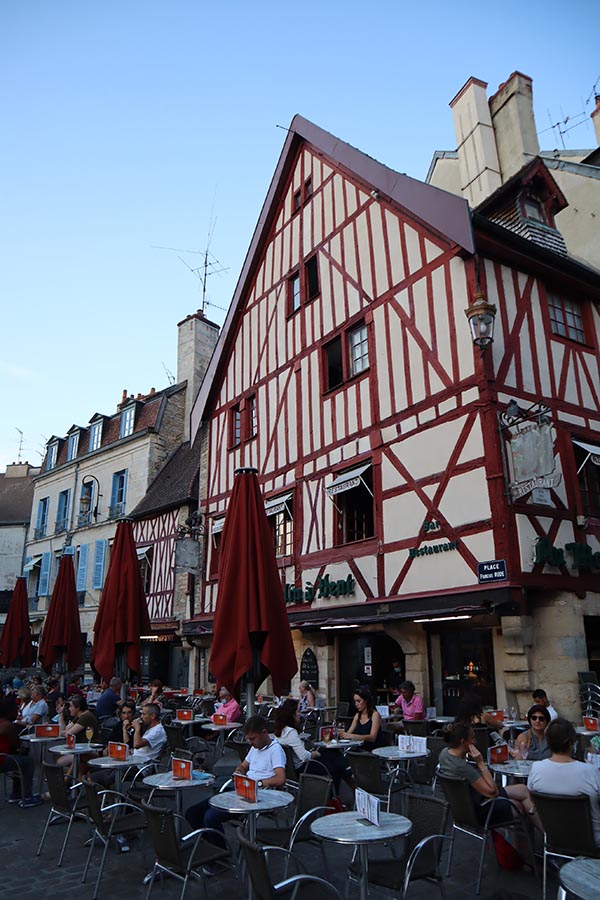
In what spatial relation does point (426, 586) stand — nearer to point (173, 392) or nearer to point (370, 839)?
point (370, 839)

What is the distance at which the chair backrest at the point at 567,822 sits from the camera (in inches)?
140

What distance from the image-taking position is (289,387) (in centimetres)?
1373

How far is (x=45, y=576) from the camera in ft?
81.7

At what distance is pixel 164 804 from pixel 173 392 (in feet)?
55.1

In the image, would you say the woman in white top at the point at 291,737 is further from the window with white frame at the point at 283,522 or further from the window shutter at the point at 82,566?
the window shutter at the point at 82,566

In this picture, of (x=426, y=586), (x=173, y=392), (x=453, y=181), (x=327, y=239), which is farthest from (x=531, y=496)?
(x=173, y=392)

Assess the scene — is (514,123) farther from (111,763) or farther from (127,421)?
(127,421)

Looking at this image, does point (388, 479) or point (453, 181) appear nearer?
point (388, 479)

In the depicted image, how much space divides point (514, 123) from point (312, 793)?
14260 millimetres

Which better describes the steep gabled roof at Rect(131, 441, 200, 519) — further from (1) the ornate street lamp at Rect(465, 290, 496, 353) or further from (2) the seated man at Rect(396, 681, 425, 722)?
(1) the ornate street lamp at Rect(465, 290, 496, 353)

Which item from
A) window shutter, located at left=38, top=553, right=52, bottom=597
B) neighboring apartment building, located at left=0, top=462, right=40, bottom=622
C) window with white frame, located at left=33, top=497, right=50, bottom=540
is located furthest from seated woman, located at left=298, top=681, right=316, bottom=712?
neighboring apartment building, located at left=0, top=462, right=40, bottom=622

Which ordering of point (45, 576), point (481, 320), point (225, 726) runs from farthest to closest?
point (45, 576) → point (481, 320) → point (225, 726)

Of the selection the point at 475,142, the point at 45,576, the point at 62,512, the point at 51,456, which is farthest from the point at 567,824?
the point at 51,456

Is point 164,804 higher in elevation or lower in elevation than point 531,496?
lower
